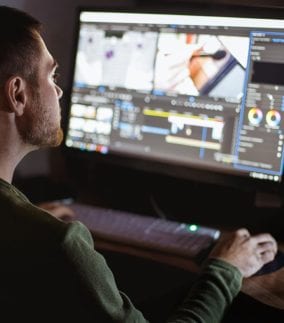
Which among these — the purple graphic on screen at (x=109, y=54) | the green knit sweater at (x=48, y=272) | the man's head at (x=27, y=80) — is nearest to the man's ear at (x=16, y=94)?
the man's head at (x=27, y=80)

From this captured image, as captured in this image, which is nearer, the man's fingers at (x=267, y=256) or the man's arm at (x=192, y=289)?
the man's arm at (x=192, y=289)

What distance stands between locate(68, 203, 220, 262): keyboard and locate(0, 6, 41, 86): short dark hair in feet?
1.66

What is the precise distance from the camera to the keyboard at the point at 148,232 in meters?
1.30

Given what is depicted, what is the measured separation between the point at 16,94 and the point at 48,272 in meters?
0.30

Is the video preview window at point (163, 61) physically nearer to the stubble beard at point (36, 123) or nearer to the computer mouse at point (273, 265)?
the computer mouse at point (273, 265)

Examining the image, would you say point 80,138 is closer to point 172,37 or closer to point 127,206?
point 127,206

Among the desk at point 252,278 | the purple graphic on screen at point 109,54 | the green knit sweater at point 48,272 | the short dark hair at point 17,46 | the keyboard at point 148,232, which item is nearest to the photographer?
the green knit sweater at point 48,272

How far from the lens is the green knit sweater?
83cm

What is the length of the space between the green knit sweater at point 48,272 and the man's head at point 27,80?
0.15m

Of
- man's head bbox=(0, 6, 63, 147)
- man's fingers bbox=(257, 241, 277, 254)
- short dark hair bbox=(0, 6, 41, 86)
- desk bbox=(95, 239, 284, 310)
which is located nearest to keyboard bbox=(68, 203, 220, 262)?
desk bbox=(95, 239, 284, 310)

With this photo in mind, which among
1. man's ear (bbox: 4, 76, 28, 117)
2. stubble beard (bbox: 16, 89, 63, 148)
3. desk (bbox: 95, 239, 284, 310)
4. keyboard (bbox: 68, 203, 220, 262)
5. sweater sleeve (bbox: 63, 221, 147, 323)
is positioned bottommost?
desk (bbox: 95, 239, 284, 310)

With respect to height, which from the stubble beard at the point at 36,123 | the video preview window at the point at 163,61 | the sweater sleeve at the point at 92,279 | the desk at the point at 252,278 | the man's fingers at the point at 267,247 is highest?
the video preview window at the point at 163,61

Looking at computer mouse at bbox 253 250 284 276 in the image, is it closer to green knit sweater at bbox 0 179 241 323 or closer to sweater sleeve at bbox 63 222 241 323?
sweater sleeve at bbox 63 222 241 323

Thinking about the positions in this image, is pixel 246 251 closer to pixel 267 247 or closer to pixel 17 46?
pixel 267 247
